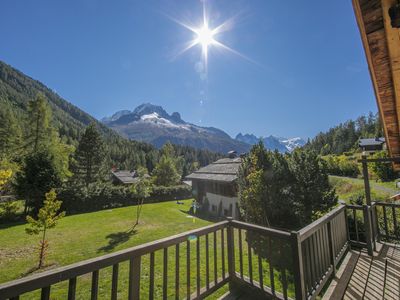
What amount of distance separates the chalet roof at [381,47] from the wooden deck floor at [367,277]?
300 cm

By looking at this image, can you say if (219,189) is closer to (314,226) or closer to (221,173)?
(221,173)

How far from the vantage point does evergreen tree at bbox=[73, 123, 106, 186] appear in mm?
33000

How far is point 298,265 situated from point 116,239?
1177cm

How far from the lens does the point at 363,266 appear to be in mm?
4102

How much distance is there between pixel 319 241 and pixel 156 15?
12037 millimetres

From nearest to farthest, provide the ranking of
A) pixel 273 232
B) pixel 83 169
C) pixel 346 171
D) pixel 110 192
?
pixel 273 232, pixel 110 192, pixel 346 171, pixel 83 169

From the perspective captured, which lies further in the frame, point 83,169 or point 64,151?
point 83,169

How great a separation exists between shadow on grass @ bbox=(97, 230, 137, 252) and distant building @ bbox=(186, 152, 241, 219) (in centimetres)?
899

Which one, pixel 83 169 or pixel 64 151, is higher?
pixel 64 151

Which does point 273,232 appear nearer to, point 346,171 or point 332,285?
point 332,285

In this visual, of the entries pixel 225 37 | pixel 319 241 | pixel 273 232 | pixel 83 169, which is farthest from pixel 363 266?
pixel 83 169

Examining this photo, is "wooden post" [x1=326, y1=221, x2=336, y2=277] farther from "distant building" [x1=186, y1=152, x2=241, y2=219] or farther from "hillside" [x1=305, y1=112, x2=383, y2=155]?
"hillside" [x1=305, y1=112, x2=383, y2=155]

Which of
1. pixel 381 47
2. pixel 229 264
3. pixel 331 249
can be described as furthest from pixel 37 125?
pixel 381 47

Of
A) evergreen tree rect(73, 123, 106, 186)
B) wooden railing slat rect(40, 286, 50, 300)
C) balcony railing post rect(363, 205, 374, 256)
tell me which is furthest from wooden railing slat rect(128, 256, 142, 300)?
evergreen tree rect(73, 123, 106, 186)
